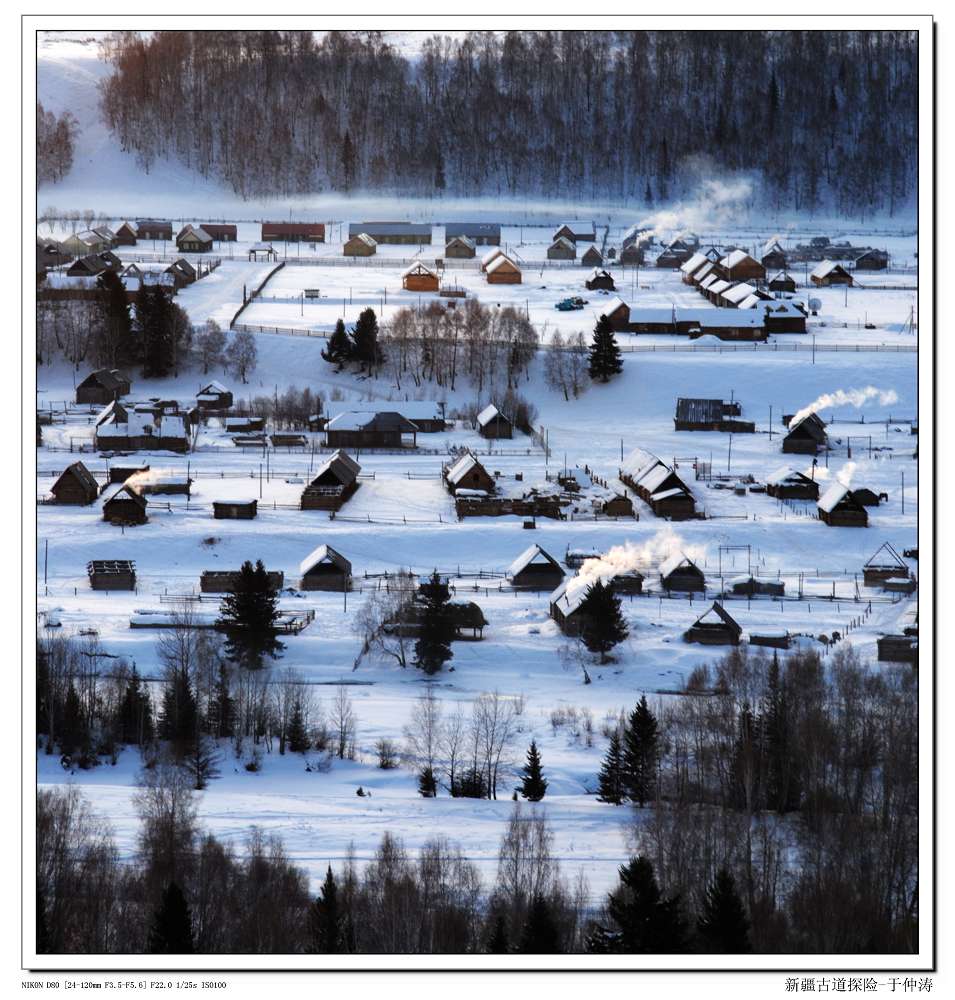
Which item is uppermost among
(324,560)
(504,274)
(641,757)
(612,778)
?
(504,274)

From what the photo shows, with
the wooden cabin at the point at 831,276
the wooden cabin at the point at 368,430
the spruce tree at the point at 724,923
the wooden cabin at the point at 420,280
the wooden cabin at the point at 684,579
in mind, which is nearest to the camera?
the spruce tree at the point at 724,923

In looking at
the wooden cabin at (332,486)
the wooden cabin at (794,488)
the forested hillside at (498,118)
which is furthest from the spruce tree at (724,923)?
the forested hillside at (498,118)

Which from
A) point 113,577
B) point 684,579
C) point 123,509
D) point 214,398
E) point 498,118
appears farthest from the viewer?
point 498,118

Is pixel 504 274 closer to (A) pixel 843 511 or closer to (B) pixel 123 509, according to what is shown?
(A) pixel 843 511

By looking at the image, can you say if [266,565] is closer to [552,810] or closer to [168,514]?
[168,514]

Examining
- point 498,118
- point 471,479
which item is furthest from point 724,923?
point 498,118

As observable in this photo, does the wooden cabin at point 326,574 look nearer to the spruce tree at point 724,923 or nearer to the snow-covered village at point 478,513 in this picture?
the snow-covered village at point 478,513
